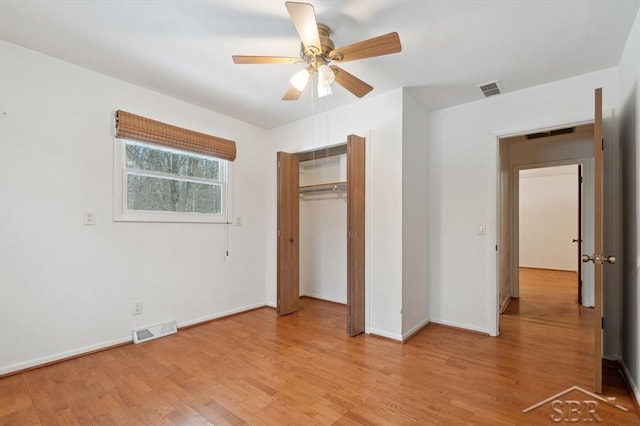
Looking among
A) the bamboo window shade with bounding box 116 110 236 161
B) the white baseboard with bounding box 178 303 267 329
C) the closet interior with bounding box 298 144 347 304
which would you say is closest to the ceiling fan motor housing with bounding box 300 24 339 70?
the bamboo window shade with bounding box 116 110 236 161

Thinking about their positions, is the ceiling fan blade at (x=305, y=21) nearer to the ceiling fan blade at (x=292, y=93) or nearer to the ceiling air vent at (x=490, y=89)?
the ceiling fan blade at (x=292, y=93)

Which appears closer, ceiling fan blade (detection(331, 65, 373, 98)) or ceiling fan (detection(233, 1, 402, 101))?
ceiling fan (detection(233, 1, 402, 101))

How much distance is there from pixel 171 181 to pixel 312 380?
2540 millimetres

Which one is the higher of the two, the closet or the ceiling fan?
the ceiling fan

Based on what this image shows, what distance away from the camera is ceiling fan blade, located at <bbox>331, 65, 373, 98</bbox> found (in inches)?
86.1

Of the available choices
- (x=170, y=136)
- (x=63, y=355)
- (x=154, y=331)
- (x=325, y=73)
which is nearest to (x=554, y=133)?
(x=325, y=73)

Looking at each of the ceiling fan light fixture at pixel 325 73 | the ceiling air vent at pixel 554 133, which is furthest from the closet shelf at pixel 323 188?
the ceiling air vent at pixel 554 133

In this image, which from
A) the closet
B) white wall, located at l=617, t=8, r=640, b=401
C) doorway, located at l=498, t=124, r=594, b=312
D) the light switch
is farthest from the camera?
doorway, located at l=498, t=124, r=594, b=312

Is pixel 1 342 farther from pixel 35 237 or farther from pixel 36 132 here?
pixel 36 132

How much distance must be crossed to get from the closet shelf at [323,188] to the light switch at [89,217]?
273cm

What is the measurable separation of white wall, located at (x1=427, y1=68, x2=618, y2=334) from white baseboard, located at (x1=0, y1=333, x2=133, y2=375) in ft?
11.0

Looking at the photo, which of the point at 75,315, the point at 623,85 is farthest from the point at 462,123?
the point at 75,315

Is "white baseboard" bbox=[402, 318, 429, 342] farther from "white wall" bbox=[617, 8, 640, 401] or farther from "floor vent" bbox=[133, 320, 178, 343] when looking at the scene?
"floor vent" bbox=[133, 320, 178, 343]

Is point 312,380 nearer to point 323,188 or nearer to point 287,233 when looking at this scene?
point 287,233
